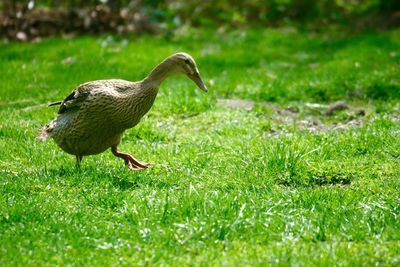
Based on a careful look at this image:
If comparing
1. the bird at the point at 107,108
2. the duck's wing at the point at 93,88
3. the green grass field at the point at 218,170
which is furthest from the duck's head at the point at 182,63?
the green grass field at the point at 218,170

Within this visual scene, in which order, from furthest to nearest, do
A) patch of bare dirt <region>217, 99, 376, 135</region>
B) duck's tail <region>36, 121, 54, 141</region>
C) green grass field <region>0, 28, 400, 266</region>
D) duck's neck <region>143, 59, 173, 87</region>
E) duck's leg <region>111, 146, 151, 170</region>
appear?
patch of bare dirt <region>217, 99, 376, 135</region>
duck's tail <region>36, 121, 54, 141</region>
duck's leg <region>111, 146, 151, 170</region>
duck's neck <region>143, 59, 173, 87</region>
green grass field <region>0, 28, 400, 266</region>

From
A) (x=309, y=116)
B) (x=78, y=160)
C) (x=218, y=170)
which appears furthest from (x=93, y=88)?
(x=309, y=116)

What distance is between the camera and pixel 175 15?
51.9 feet

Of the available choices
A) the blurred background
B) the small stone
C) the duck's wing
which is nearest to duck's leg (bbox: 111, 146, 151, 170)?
the duck's wing

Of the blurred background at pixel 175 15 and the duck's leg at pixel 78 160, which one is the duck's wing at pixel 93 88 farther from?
the blurred background at pixel 175 15

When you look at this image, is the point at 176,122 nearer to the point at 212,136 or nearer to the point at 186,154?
the point at 212,136

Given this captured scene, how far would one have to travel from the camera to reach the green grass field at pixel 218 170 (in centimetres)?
477

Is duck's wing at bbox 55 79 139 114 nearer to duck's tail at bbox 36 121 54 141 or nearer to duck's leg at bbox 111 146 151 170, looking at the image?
duck's tail at bbox 36 121 54 141

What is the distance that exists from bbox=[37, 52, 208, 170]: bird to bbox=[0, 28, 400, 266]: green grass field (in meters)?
0.28

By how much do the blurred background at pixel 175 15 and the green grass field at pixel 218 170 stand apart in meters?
1.59

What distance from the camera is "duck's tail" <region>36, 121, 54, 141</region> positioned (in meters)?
6.78

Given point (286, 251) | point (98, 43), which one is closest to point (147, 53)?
point (98, 43)

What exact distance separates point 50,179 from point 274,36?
8.95 metres

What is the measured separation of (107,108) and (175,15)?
32.4ft
